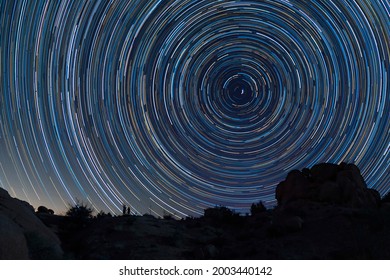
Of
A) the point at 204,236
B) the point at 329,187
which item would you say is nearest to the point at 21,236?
the point at 204,236

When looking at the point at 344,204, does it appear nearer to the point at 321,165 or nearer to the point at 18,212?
the point at 321,165

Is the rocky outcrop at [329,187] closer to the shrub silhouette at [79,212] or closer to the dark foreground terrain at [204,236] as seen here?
the dark foreground terrain at [204,236]

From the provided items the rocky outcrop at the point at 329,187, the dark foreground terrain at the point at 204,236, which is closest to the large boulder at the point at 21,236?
the dark foreground terrain at the point at 204,236

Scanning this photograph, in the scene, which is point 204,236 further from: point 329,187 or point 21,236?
point 329,187

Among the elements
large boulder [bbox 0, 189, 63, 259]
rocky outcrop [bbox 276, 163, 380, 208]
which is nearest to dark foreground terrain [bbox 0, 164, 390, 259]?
large boulder [bbox 0, 189, 63, 259]

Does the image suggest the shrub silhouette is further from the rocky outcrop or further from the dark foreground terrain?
the rocky outcrop
